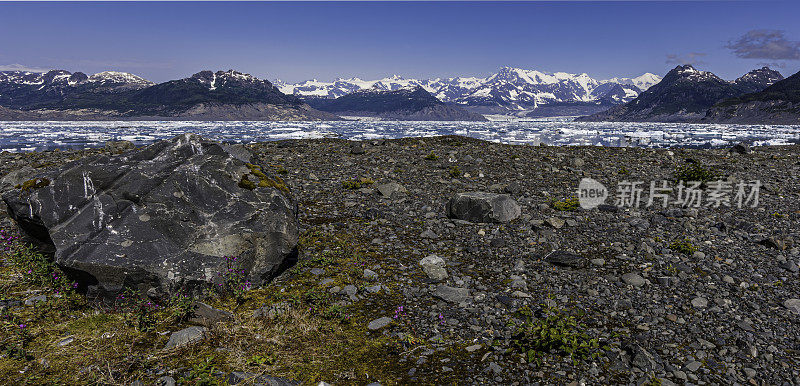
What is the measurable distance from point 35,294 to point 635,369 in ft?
29.0

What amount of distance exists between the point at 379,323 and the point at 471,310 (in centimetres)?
151

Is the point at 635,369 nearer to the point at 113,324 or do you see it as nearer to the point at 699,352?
the point at 699,352

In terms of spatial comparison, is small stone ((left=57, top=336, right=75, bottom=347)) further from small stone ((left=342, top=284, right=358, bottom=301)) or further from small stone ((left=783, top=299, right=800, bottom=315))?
small stone ((left=783, top=299, right=800, bottom=315))

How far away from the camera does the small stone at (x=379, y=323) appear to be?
5.54 metres

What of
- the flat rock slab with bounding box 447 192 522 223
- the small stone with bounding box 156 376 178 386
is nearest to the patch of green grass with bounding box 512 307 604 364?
the small stone with bounding box 156 376 178 386

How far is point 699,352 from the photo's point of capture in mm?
4824

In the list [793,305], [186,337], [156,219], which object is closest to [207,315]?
[186,337]

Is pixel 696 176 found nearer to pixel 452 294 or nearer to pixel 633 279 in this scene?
pixel 633 279

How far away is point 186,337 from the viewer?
16.1 feet

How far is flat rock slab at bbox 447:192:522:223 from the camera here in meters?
9.84

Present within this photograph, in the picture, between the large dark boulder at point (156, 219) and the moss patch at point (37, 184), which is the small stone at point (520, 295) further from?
the moss patch at point (37, 184)

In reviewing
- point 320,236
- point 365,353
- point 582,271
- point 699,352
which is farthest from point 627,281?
point 320,236

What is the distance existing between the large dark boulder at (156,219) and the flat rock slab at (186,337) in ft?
3.37

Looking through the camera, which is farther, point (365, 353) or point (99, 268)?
point (99, 268)
